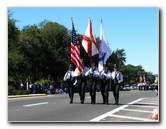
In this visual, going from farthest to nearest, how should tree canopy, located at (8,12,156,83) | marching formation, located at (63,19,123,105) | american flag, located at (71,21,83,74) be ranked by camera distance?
american flag, located at (71,21,83,74) → marching formation, located at (63,19,123,105) → tree canopy, located at (8,12,156,83)

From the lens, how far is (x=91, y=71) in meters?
12.9

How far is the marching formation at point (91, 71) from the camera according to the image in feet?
37.5

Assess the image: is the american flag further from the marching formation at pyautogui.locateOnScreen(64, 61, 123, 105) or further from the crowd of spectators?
the crowd of spectators

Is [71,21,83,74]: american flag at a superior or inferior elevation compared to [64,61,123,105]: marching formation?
superior

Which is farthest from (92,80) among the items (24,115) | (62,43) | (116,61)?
(24,115)

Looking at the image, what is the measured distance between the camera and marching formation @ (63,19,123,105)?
37.5ft

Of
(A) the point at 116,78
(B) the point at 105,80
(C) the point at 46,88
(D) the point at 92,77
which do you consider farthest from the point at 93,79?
(C) the point at 46,88

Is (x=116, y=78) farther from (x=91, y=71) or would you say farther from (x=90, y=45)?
(x=90, y=45)

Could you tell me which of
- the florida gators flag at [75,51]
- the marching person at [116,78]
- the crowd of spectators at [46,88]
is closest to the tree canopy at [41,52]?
the florida gators flag at [75,51]

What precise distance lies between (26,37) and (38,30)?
1139mm

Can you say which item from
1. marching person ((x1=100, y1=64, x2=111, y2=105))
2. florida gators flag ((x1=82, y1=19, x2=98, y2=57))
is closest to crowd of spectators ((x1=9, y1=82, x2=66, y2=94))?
marching person ((x1=100, y1=64, x2=111, y2=105))

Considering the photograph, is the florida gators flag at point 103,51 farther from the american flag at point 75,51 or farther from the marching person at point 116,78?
the marching person at point 116,78

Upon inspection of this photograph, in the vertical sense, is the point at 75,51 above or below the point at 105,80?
above
